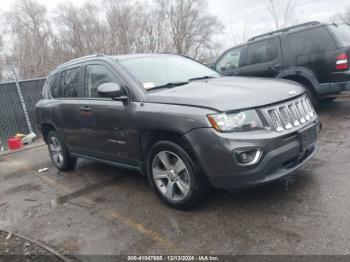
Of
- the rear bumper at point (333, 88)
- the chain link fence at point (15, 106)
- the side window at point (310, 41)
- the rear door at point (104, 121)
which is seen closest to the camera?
the rear door at point (104, 121)

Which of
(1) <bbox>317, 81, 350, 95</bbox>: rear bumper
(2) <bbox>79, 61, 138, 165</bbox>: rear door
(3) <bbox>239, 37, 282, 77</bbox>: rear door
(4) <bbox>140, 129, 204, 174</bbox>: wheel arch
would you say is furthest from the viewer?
(3) <bbox>239, 37, 282, 77</bbox>: rear door

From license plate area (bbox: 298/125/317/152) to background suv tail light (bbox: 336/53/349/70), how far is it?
3403 mm

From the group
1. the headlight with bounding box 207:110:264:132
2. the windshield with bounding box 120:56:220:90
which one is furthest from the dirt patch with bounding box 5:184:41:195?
the headlight with bounding box 207:110:264:132

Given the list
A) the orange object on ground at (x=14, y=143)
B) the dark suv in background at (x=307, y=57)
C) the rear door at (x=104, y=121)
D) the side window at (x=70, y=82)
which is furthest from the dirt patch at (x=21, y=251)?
the dark suv in background at (x=307, y=57)

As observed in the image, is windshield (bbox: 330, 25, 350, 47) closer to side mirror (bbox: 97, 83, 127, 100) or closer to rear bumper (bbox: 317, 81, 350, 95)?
rear bumper (bbox: 317, 81, 350, 95)

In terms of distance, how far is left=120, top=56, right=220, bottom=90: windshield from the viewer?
4027 millimetres

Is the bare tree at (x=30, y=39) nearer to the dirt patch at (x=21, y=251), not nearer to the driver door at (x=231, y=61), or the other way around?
the driver door at (x=231, y=61)

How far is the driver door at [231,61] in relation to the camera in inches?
329

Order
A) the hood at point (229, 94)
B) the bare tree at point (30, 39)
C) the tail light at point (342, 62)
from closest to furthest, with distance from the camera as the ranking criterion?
1. the hood at point (229, 94)
2. the tail light at point (342, 62)
3. the bare tree at point (30, 39)

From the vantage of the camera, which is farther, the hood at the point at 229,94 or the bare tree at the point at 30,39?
the bare tree at the point at 30,39

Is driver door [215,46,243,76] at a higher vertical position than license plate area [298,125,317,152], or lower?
higher

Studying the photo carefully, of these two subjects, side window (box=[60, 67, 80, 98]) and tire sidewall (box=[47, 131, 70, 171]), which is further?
tire sidewall (box=[47, 131, 70, 171])

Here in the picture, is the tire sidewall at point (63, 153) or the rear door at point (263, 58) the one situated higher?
the rear door at point (263, 58)

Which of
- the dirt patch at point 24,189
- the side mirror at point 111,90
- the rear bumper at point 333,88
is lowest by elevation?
the dirt patch at point 24,189
